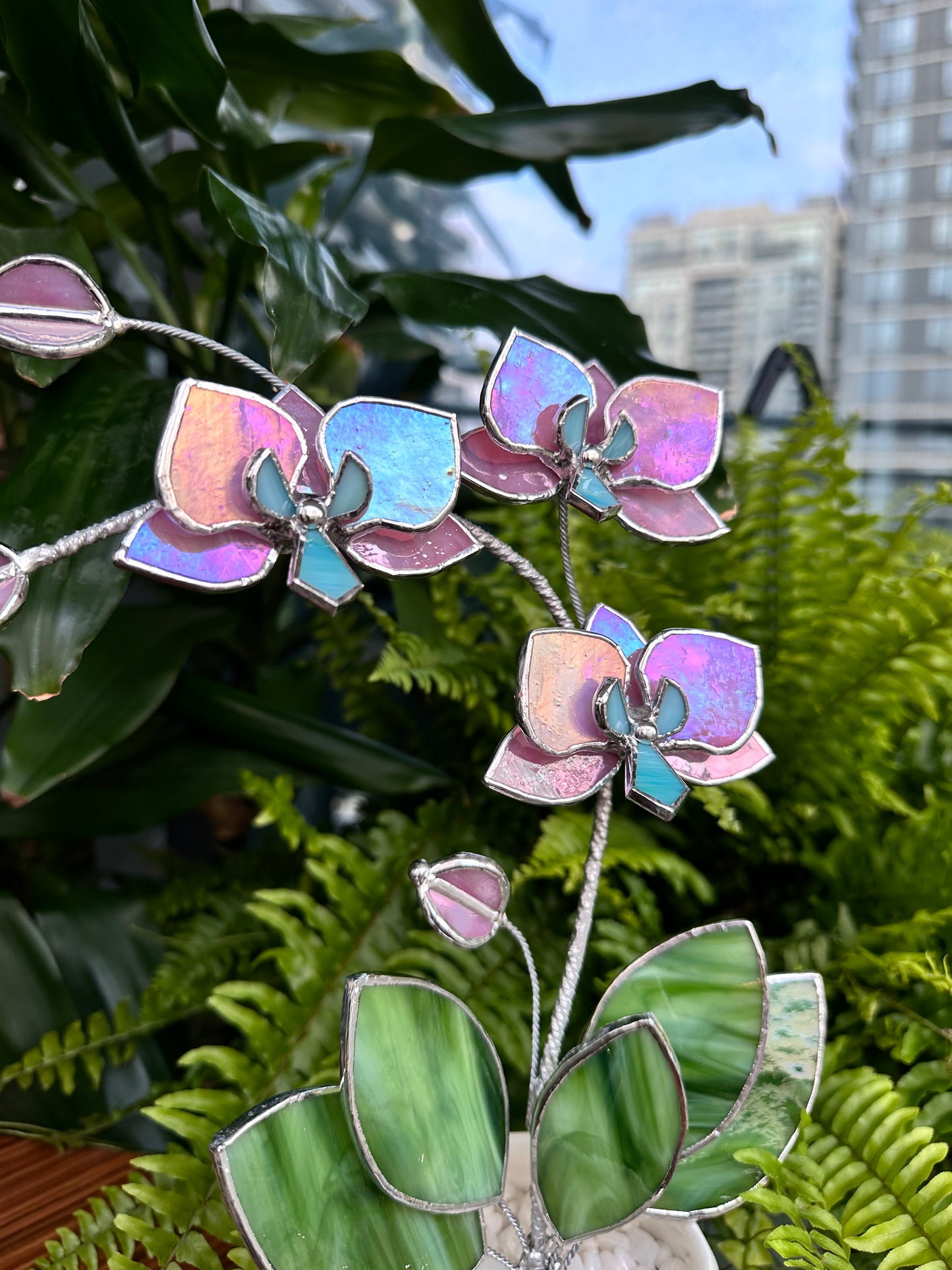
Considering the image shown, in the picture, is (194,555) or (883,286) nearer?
(194,555)

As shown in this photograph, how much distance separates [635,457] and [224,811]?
54 centimetres

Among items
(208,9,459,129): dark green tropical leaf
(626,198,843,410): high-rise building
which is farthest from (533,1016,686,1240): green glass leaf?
(626,198,843,410): high-rise building

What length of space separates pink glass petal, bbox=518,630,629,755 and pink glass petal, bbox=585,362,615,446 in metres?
0.09

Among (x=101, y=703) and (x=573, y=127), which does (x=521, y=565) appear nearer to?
(x=101, y=703)

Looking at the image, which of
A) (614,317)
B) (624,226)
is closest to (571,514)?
(614,317)

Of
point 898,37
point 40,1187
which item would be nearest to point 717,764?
point 40,1187

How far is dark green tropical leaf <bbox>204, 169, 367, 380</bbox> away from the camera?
0.41m

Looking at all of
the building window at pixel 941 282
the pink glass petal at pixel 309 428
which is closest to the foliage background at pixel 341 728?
the pink glass petal at pixel 309 428

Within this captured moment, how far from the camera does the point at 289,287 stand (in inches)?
16.8

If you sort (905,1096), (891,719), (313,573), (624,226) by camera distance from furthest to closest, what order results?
(624,226) < (891,719) < (905,1096) < (313,573)

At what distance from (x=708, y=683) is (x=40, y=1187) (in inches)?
17.0

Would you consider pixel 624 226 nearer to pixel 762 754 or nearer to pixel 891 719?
pixel 891 719

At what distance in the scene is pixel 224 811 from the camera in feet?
2.46

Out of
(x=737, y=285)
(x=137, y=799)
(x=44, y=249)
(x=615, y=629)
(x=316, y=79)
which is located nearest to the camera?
(x=615, y=629)
